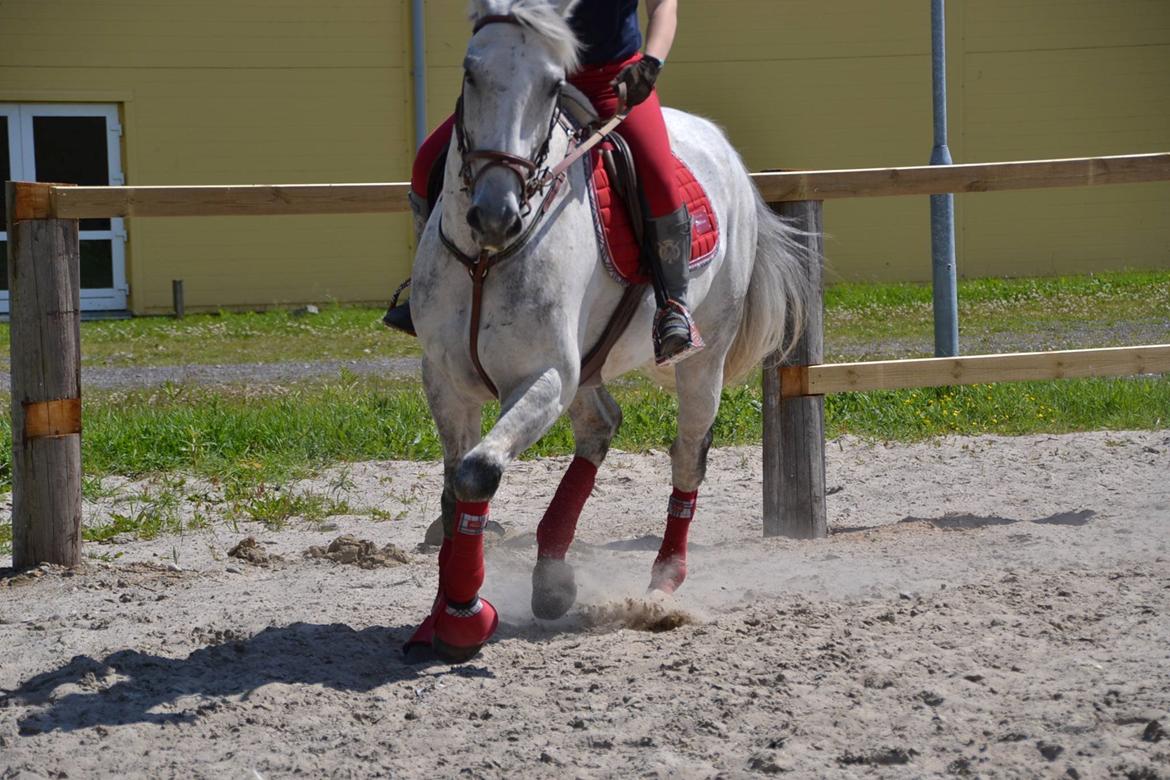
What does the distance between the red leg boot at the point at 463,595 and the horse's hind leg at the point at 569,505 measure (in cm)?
58

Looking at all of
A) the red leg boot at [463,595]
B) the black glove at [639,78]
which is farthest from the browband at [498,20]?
the red leg boot at [463,595]

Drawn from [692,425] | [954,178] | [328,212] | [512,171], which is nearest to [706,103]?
[954,178]

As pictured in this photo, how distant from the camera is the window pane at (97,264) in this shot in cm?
1738

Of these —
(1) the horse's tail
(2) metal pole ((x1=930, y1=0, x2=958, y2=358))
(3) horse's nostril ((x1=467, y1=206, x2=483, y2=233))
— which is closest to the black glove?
(3) horse's nostril ((x1=467, y1=206, x2=483, y2=233))

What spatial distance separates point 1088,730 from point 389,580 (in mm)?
2902

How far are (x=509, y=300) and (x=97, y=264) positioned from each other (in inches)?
576

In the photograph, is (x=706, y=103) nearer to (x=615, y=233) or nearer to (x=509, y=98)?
(x=615, y=233)

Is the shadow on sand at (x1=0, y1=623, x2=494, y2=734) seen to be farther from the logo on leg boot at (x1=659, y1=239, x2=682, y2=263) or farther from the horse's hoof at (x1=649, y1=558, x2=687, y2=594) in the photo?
the logo on leg boot at (x1=659, y1=239, x2=682, y2=263)

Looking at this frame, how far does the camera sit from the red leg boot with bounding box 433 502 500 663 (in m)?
4.26

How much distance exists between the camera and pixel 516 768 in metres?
3.42

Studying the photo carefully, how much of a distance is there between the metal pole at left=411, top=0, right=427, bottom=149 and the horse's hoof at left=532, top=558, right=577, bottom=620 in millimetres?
13146

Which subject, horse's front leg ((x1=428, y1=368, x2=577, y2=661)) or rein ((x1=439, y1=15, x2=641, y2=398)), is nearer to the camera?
rein ((x1=439, y1=15, x2=641, y2=398))

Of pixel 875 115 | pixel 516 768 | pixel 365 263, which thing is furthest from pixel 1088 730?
pixel 875 115

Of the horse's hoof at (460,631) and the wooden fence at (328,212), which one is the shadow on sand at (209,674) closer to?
the horse's hoof at (460,631)
